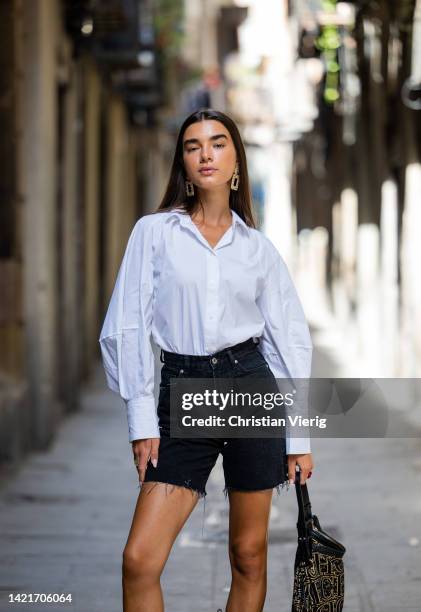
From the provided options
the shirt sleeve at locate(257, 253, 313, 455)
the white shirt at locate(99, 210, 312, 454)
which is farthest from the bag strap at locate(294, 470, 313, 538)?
the shirt sleeve at locate(257, 253, 313, 455)

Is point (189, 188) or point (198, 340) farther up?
point (189, 188)

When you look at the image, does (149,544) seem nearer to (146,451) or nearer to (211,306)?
(146,451)

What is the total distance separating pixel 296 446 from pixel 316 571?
38 centimetres

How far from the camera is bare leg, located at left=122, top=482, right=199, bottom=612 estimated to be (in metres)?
3.80

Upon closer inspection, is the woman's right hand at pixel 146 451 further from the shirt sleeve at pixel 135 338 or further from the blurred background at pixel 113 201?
the blurred background at pixel 113 201

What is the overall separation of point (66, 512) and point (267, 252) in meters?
4.26

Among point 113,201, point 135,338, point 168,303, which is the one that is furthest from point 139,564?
point 113,201

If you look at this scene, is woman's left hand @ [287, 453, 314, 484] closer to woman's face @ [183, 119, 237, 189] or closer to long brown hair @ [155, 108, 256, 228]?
long brown hair @ [155, 108, 256, 228]

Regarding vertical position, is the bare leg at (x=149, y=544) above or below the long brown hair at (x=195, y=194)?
below

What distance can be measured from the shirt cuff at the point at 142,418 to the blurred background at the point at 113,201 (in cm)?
202

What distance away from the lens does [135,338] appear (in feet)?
13.0

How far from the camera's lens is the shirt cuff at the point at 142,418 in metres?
3.90

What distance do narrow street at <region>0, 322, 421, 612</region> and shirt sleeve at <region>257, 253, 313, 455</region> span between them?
1.15m

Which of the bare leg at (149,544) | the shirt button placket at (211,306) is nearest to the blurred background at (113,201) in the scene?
the bare leg at (149,544)
